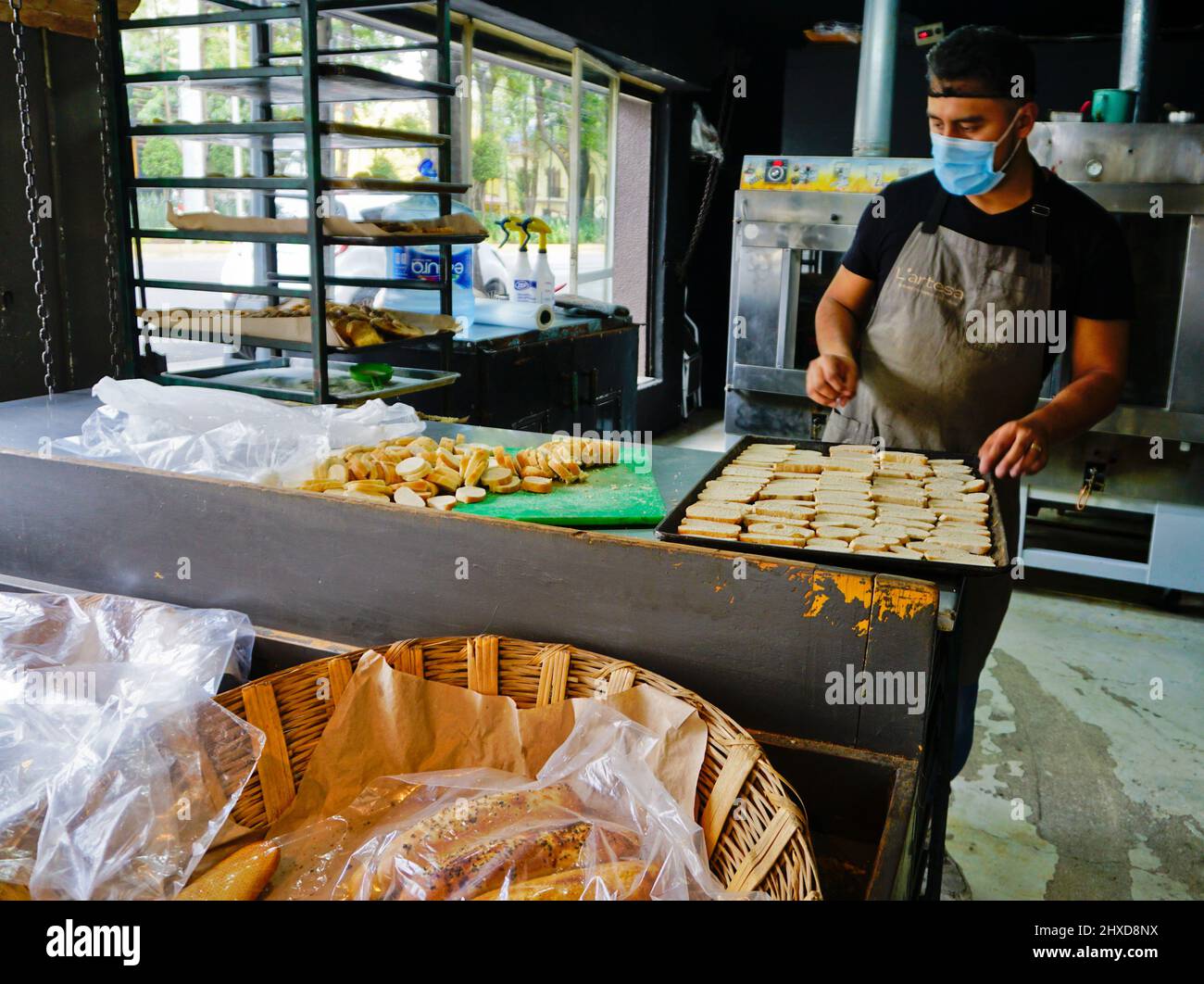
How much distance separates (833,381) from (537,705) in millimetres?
1124

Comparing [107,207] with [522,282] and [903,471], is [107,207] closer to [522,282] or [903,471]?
[522,282]

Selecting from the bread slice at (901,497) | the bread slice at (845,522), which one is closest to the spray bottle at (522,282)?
the bread slice at (901,497)

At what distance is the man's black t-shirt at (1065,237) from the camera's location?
2.20m

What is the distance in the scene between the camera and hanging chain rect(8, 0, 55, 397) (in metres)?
2.43

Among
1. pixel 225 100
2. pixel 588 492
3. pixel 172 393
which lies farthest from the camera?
pixel 225 100

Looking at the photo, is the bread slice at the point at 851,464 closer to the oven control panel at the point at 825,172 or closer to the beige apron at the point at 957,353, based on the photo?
the beige apron at the point at 957,353

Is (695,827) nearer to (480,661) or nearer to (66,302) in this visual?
(480,661)

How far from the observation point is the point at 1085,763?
2908mm

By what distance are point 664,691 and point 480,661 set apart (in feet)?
0.89

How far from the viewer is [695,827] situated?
1.18 metres

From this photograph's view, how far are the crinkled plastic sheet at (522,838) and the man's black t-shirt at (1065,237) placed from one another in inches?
63.1

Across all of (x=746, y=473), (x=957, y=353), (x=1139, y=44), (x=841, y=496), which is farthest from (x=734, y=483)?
(x=1139, y=44)
